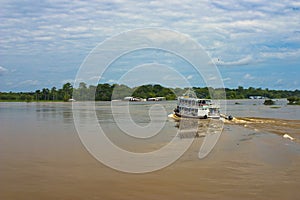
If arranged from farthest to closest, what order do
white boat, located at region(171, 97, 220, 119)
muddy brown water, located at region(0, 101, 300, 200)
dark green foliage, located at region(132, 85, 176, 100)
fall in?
dark green foliage, located at region(132, 85, 176, 100)
white boat, located at region(171, 97, 220, 119)
muddy brown water, located at region(0, 101, 300, 200)

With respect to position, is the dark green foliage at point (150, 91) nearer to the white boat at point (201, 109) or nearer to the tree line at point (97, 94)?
the tree line at point (97, 94)

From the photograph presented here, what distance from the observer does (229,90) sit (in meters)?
129

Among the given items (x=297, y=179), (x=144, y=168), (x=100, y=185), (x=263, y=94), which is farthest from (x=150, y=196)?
(x=263, y=94)

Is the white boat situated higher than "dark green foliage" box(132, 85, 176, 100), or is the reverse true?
"dark green foliage" box(132, 85, 176, 100)

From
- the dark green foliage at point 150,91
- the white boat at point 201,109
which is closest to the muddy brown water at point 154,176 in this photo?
the white boat at point 201,109

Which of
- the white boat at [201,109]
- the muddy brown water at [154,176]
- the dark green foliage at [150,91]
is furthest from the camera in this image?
the dark green foliage at [150,91]

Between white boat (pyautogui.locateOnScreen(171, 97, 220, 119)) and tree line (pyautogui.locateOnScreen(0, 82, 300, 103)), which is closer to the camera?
white boat (pyautogui.locateOnScreen(171, 97, 220, 119))

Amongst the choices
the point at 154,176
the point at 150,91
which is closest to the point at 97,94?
the point at 150,91

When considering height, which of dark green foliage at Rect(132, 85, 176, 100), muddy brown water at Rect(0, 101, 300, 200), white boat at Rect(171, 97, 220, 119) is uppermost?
dark green foliage at Rect(132, 85, 176, 100)

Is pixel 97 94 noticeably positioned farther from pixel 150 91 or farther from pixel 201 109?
pixel 201 109

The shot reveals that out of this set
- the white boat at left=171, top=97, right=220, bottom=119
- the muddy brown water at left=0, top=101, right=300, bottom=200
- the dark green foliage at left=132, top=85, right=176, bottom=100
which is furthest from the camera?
the dark green foliage at left=132, top=85, right=176, bottom=100

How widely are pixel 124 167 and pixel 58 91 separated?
121m

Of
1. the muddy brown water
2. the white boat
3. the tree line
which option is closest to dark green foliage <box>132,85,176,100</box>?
the tree line

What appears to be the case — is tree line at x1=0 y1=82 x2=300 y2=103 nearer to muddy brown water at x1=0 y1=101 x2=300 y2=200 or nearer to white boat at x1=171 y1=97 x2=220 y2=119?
white boat at x1=171 y1=97 x2=220 y2=119
